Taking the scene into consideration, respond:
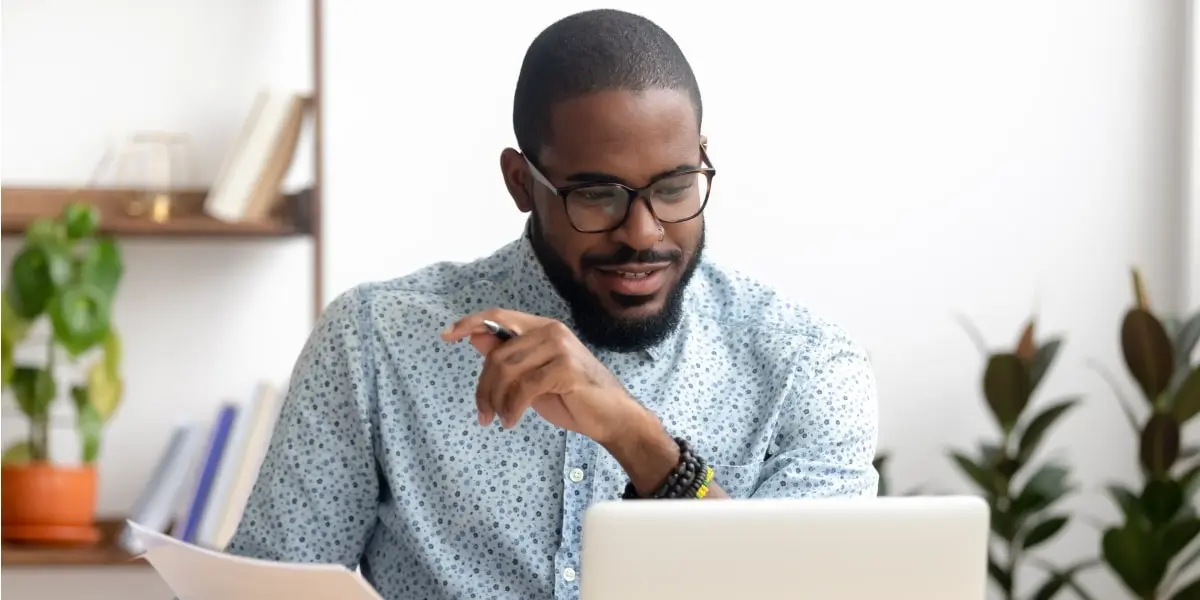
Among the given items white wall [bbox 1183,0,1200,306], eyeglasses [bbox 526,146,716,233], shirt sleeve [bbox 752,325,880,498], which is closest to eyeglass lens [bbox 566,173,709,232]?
eyeglasses [bbox 526,146,716,233]

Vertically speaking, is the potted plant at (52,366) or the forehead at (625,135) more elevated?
the forehead at (625,135)

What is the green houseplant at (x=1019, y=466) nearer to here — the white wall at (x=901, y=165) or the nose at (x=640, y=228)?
the white wall at (x=901, y=165)

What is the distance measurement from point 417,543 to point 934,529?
2.40ft

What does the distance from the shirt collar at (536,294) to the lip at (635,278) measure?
11 centimetres

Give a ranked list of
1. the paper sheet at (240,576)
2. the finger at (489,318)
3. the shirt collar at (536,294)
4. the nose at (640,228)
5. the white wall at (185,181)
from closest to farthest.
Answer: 1. the paper sheet at (240,576)
2. the finger at (489,318)
3. the nose at (640,228)
4. the shirt collar at (536,294)
5. the white wall at (185,181)

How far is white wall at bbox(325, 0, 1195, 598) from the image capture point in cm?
290

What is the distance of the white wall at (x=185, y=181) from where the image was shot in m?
2.82

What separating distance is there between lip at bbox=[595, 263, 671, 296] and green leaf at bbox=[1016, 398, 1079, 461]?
1371 millimetres

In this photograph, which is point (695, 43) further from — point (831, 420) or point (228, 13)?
point (831, 420)

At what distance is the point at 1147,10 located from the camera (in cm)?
299

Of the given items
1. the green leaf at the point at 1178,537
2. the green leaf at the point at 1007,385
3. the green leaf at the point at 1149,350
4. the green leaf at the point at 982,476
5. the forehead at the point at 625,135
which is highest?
the forehead at the point at 625,135

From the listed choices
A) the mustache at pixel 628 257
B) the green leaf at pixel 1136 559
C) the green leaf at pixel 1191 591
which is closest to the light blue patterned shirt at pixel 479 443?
the mustache at pixel 628 257

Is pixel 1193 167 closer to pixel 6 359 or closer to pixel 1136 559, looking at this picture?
pixel 1136 559

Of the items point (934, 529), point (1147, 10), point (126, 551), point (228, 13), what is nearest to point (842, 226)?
point (1147, 10)
